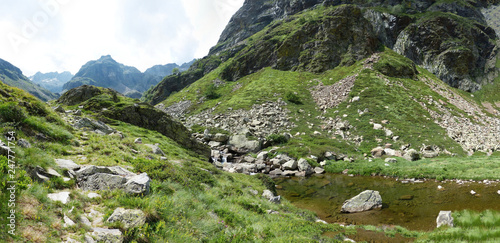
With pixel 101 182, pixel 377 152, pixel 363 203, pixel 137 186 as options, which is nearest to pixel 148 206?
pixel 137 186

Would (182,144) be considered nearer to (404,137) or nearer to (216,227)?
(216,227)

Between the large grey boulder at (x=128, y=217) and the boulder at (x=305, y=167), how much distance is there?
2712 centimetres

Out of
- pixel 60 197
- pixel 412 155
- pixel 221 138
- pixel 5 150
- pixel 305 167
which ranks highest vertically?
pixel 5 150

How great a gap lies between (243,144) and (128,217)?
35.4 metres

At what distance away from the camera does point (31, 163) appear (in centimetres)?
752

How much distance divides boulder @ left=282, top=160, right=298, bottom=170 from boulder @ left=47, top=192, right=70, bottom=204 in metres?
28.5

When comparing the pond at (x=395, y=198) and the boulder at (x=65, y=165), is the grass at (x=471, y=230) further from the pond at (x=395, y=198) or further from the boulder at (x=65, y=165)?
the boulder at (x=65, y=165)

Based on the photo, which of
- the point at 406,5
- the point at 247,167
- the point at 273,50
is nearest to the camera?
the point at 247,167

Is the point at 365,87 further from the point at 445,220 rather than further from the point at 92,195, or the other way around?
the point at 92,195

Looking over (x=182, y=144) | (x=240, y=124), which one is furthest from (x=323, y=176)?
(x=240, y=124)

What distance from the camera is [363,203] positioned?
17.6m

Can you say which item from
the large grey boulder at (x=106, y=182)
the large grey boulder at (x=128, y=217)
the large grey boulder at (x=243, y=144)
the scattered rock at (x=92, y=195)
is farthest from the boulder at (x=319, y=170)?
the scattered rock at (x=92, y=195)

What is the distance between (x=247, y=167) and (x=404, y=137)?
28.2 metres

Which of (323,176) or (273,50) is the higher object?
(273,50)
